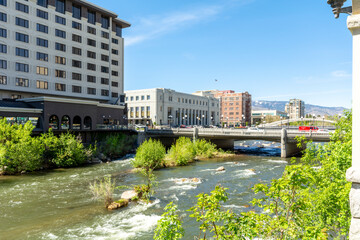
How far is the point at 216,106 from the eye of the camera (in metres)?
156

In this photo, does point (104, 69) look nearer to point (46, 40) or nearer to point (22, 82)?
point (46, 40)

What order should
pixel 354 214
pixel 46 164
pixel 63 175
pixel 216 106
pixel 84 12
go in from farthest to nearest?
pixel 216 106 → pixel 84 12 → pixel 46 164 → pixel 63 175 → pixel 354 214

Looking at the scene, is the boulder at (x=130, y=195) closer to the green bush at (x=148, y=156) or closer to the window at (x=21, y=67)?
the green bush at (x=148, y=156)

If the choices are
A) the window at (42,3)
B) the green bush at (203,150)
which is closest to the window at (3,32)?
the window at (42,3)

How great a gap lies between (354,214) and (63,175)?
114ft

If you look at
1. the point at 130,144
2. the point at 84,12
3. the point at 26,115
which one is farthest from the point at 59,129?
the point at 84,12

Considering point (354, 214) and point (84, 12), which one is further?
point (84, 12)

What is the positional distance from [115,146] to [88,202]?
93.1ft

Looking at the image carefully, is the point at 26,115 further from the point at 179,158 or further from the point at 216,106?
the point at 216,106

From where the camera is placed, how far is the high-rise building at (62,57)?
47.4 meters

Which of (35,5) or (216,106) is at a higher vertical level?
(35,5)

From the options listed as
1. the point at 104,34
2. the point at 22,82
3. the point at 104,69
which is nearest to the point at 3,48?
the point at 22,82

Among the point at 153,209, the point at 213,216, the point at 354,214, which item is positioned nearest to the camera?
the point at 354,214

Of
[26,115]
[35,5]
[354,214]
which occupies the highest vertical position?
[35,5]
